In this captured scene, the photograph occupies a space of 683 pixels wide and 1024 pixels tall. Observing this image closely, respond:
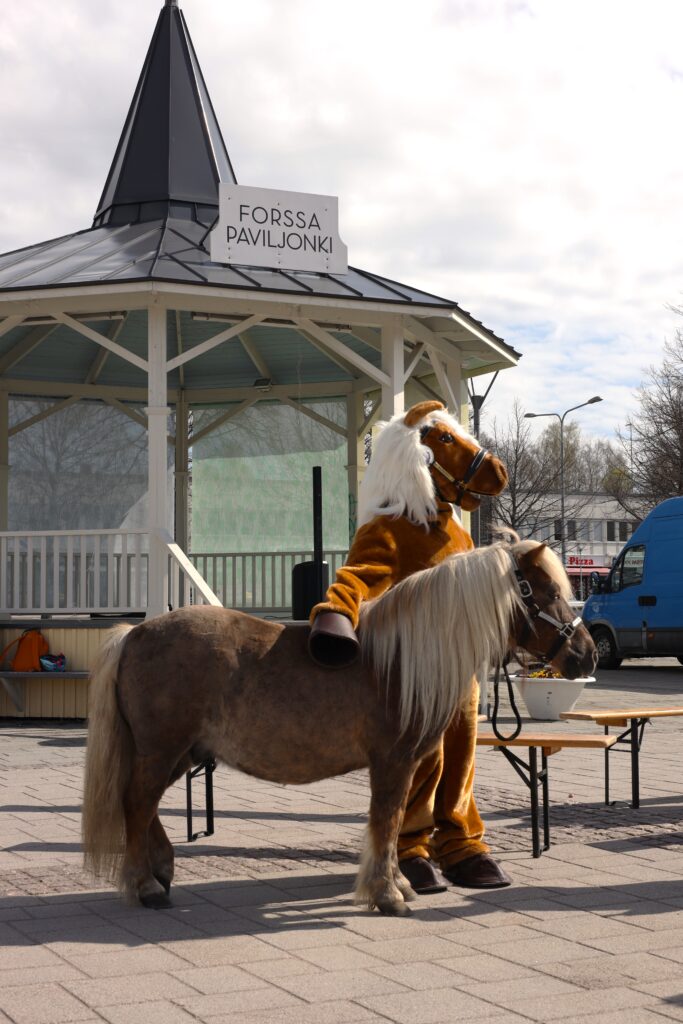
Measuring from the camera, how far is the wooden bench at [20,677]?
1166 cm

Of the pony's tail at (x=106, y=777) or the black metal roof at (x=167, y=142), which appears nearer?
the pony's tail at (x=106, y=777)

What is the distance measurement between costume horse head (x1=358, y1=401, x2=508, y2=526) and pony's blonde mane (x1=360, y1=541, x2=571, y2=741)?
56 cm

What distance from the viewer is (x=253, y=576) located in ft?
53.6

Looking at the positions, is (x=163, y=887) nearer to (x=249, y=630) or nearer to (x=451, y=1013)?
(x=249, y=630)

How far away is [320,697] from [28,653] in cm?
758

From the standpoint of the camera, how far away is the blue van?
1964cm

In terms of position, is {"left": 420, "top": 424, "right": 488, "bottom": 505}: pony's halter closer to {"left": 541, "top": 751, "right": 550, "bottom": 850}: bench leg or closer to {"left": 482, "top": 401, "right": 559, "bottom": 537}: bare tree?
{"left": 541, "top": 751, "right": 550, "bottom": 850}: bench leg

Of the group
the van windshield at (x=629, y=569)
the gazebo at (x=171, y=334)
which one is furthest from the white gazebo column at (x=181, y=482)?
the van windshield at (x=629, y=569)

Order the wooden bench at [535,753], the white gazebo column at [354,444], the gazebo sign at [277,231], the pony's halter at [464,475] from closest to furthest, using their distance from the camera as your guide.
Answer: the pony's halter at [464,475]
the wooden bench at [535,753]
the gazebo sign at [277,231]
the white gazebo column at [354,444]

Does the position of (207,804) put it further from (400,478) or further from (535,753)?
(400,478)

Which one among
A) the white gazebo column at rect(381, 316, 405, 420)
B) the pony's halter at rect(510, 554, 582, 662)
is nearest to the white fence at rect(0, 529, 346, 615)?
the white gazebo column at rect(381, 316, 405, 420)

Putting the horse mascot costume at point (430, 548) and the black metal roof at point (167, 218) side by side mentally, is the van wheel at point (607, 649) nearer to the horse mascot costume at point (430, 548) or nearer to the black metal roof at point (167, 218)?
the black metal roof at point (167, 218)

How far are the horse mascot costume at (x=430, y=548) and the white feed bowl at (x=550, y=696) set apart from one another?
6636 millimetres

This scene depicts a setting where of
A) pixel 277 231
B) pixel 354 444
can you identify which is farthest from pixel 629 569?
pixel 277 231
